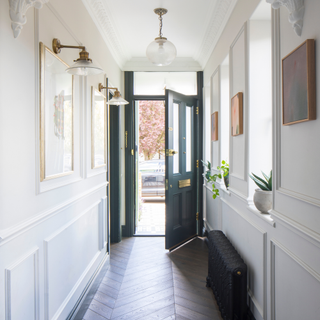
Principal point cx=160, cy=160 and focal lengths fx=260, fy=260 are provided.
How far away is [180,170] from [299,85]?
105 inches

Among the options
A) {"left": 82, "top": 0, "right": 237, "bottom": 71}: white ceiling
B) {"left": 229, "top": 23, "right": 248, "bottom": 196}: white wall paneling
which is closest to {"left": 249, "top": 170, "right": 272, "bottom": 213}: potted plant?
{"left": 229, "top": 23, "right": 248, "bottom": 196}: white wall paneling

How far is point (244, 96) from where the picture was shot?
2.04m

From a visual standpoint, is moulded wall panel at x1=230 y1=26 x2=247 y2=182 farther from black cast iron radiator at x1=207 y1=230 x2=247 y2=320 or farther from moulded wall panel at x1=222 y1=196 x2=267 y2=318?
black cast iron radiator at x1=207 y1=230 x2=247 y2=320

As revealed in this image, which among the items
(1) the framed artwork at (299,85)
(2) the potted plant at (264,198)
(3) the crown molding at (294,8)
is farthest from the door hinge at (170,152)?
(3) the crown molding at (294,8)

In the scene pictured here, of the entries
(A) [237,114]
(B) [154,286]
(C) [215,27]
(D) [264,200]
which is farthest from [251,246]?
(C) [215,27]

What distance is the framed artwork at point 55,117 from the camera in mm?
1475

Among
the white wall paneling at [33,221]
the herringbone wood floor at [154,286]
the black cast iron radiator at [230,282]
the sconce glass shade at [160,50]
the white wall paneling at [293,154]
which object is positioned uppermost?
the sconce glass shade at [160,50]

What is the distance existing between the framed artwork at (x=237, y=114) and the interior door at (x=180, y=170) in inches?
47.9

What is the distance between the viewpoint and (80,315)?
208 cm

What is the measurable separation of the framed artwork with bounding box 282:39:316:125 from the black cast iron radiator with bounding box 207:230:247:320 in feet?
3.64

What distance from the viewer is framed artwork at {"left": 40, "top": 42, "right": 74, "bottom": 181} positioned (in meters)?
1.47

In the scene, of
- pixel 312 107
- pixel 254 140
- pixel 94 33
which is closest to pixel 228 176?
pixel 254 140

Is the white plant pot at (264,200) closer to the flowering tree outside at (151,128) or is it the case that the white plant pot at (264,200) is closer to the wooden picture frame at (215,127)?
the wooden picture frame at (215,127)

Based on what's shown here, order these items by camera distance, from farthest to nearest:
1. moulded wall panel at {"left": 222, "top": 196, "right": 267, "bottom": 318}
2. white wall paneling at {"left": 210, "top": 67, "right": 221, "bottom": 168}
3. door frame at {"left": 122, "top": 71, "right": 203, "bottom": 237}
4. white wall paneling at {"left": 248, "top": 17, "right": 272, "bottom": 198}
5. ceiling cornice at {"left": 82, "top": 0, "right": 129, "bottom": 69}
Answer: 1. door frame at {"left": 122, "top": 71, "right": 203, "bottom": 237}
2. white wall paneling at {"left": 210, "top": 67, "right": 221, "bottom": 168}
3. ceiling cornice at {"left": 82, "top": 0, "right": 129, "bottom": 69}
4. white wall paneling at {"left": 248, "top": 17, "right": 272, "bottom": 198}
5. moulded wall panel at {"left": 222, "top": 196, "right": 267, "bottom": 318}
